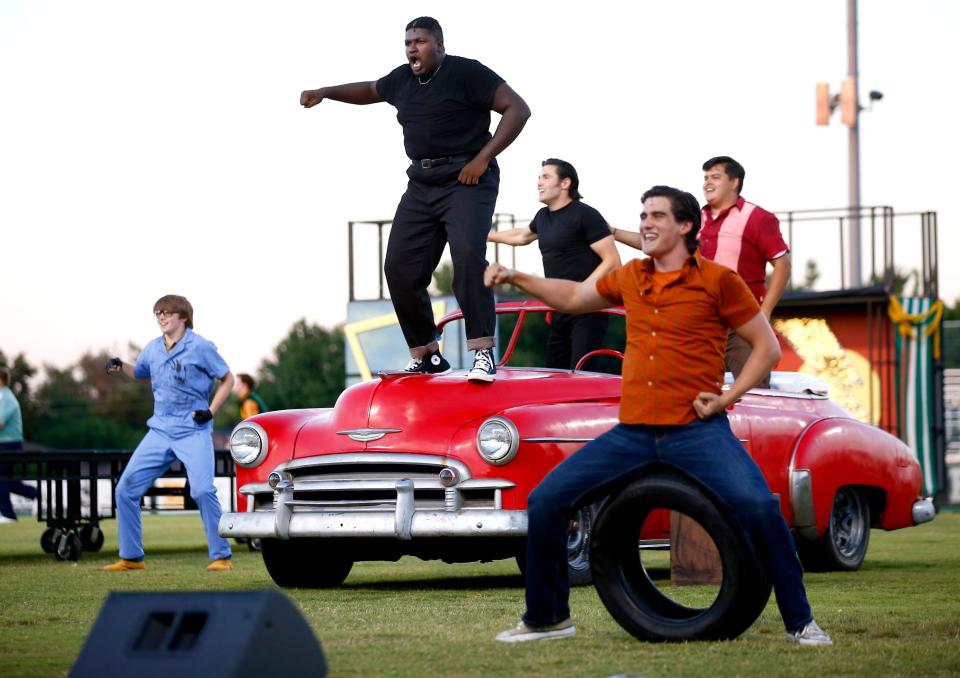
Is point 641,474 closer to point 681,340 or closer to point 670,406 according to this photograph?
point 670,406

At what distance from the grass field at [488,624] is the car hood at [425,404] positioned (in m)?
0.81

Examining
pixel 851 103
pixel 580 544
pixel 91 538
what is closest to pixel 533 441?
pixel 580 544

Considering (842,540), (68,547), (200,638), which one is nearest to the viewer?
(200,638)

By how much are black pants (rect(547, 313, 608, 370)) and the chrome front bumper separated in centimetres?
159

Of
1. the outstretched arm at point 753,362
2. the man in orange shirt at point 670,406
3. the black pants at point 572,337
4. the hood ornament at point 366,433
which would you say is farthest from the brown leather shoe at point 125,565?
the outstretched arm at point 753,362

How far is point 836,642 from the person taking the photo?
19.4 feet

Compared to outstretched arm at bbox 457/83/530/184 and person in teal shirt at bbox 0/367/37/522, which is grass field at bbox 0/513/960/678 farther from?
person in teal shirt at bbox 0/367/37/522

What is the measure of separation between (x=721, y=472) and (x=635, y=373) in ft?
1.62

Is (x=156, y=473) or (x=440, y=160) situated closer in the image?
(x=440, y=160)

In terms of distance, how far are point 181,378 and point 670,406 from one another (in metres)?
5.74

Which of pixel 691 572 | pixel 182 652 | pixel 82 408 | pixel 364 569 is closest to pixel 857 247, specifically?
pixel 364 569

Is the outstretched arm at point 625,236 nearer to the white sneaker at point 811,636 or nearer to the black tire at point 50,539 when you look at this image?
the white sneaker at point 811,636

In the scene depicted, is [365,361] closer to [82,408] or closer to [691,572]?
[691,572]

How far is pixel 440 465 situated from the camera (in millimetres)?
8055
